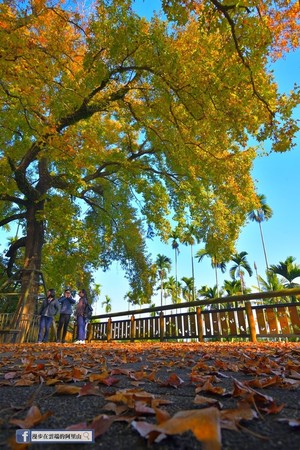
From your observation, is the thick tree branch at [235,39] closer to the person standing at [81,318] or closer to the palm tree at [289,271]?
the person standing at [81,318]

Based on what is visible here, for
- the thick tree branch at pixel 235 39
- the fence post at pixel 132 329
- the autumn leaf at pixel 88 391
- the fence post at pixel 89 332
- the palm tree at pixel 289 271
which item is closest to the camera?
the autumn leaf at pixel 88 391

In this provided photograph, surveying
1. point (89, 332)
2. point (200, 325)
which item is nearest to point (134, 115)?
point (200, 325)

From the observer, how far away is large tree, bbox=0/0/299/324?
5.88 meters

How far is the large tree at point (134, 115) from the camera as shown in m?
5.88

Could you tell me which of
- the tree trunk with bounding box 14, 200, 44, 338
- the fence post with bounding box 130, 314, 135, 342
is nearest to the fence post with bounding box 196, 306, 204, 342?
the fence post with bounding box 130, 314, 135, 342

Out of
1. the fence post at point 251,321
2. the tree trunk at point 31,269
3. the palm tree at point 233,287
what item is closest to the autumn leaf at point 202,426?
the fence post at point 251,321

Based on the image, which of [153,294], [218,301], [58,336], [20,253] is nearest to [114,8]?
[218,301]

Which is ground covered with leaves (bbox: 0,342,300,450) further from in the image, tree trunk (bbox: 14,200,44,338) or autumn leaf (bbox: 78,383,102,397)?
tree trunk (bbox: 14,200,44,338)

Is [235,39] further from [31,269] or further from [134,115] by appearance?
[31,269]

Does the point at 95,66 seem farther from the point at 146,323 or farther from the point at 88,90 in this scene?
the point at 146,323

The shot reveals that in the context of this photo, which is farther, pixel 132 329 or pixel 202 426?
pixel 132 329

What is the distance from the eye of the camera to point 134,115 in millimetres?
10117

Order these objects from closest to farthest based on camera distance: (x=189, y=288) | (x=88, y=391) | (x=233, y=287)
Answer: (x=88, y=391) < (x=233, y=287) < (x=189, y=288)

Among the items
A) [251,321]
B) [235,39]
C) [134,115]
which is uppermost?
[134,115]
